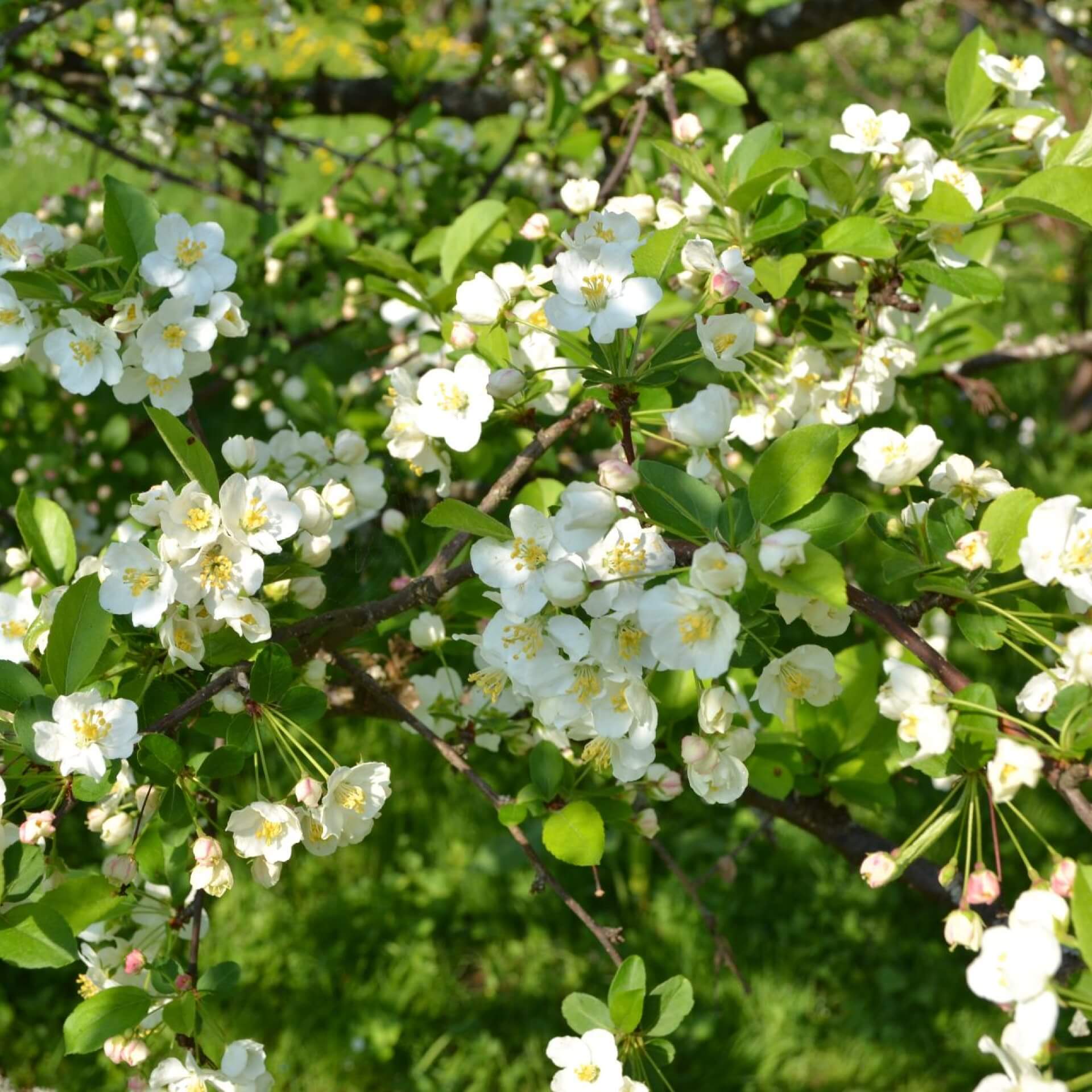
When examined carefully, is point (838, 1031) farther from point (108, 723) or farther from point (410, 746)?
point (108, 723)

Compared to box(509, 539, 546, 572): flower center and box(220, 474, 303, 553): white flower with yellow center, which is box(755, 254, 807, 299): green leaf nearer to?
box(509, 539, 546, 572): flower center

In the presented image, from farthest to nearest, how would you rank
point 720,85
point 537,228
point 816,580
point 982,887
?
point 720,85 → point 537,228 → point 982,887 → point 816,580

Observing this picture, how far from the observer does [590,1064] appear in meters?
1.22

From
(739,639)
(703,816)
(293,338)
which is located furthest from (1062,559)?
(703,816)

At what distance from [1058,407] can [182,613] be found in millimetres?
4772

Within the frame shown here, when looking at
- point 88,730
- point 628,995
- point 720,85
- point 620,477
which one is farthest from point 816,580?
point 720,85

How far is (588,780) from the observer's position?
144cm

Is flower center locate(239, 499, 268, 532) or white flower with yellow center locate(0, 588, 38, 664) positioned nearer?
flower center locate(239, 499, 268, 532)

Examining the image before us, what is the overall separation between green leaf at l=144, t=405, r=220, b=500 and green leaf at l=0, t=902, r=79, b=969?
44cm

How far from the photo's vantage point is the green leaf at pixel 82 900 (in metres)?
1.17

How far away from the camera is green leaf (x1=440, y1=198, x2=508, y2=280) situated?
5.46 feet

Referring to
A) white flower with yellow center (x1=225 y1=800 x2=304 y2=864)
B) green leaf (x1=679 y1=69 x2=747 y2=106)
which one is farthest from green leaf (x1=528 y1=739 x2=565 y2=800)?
green leaf (x1=679 y1=69 x2=747 y2=106)

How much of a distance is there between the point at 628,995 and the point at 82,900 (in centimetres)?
59

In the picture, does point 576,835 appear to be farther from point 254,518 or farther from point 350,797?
point 254,518
